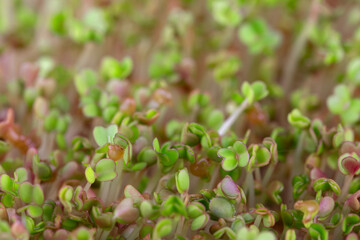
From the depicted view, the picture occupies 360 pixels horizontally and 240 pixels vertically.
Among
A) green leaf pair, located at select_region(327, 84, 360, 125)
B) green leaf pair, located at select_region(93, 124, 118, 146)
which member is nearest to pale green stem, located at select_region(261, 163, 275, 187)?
green leaf pair, located at select_region(327, 84, 360, 125)

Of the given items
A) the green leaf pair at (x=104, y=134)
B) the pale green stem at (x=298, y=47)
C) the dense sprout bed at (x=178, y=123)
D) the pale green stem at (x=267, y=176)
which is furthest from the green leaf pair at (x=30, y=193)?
the pale green stem at (x=298, y=47)

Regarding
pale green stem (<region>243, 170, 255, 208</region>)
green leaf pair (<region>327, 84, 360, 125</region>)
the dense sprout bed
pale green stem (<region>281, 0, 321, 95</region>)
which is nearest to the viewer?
the dense sprout bed

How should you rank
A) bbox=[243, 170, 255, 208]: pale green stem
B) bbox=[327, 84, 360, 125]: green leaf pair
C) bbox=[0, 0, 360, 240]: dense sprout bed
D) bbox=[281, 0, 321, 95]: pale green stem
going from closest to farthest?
bbox=[0, 0, 360, 240]: dense sprout bed < bbox=[243, 170, 255, 208]: pale green stem < bbox=[327, 84, 360, 125]: green leaf pair < bbox=[281, 0, 321, 95]: pale green stem

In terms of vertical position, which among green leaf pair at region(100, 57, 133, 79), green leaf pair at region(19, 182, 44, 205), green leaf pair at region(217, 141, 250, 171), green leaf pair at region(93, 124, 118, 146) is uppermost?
green leaf pair at region(100, 57, 133, 79)

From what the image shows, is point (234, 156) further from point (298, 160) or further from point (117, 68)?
point (117, 68)

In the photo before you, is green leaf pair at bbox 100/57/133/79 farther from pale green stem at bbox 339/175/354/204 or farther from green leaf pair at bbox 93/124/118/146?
pale green stem at bbox 339/175/354/204

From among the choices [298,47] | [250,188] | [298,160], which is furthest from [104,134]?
[298,47]

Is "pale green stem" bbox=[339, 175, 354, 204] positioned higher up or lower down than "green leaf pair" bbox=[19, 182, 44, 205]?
lower down

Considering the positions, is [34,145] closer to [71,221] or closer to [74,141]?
[74,141]

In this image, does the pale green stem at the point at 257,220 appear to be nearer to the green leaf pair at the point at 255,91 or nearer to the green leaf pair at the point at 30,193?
the green leaf pair at the point at 255,91
